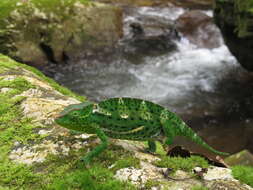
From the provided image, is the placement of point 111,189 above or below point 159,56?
above

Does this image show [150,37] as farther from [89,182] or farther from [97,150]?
[89,182]

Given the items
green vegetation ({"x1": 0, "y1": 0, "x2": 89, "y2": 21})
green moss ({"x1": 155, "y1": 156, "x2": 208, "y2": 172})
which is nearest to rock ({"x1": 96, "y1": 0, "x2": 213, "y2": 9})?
Answer: green vegetation ({"x1": 0, "y1": 0, "x2": 89, "y2": 21})

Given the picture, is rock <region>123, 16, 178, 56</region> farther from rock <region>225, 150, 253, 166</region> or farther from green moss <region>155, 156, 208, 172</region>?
green moss <region>155, 156, 208, 172</region>

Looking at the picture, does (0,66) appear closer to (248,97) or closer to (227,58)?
(248,97)

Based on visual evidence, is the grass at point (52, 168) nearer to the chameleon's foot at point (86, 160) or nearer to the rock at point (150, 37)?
the chameleon's foot at point (86, 160)

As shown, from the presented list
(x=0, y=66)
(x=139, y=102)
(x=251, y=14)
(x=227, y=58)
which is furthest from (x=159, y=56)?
(x=139, y=102)

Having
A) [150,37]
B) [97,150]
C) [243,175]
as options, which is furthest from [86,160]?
[150,37]
